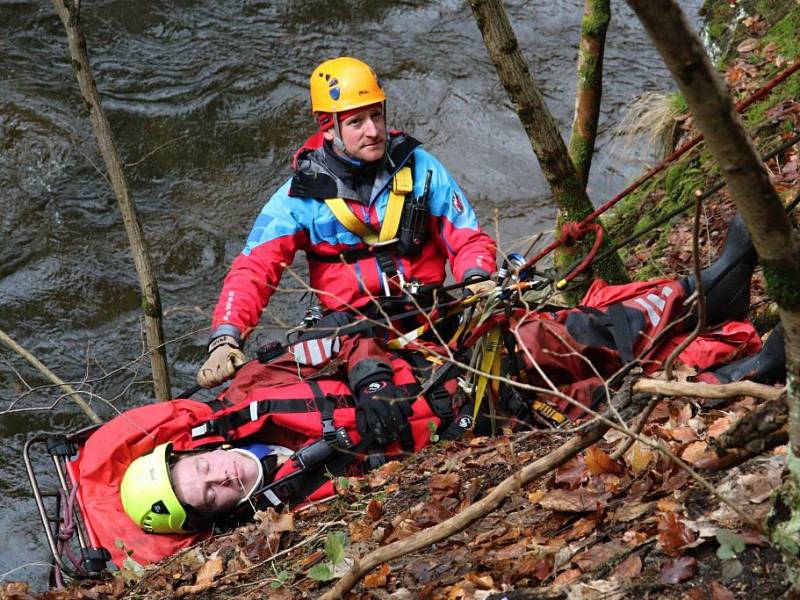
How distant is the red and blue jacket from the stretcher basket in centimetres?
110

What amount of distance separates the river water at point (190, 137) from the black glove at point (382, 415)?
309cm

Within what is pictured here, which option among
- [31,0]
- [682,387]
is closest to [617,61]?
[31,0]

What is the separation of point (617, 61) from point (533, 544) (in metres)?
8.35

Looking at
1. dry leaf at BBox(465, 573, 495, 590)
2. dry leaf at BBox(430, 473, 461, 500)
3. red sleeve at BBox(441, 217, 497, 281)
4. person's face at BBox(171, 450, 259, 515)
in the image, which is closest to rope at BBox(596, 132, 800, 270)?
dry leaf at BBox(430, 473, 461, 500)

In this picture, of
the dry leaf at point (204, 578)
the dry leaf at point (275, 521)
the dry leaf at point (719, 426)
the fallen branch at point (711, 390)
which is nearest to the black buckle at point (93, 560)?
the dry leaf at point (204, 578)

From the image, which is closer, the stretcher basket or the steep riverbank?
the steep riverbank

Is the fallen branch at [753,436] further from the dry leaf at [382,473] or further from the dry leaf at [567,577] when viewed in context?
the dry leaf at [382,473]

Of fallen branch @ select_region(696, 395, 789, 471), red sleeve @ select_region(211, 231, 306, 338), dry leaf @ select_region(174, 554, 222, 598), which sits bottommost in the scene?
dry leaf @ select_region(174, 554, 222, 598)

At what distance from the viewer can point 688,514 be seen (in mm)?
2582

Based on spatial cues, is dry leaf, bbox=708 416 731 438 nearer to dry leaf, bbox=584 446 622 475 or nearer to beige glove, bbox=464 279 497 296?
dry leaf, bbox=584 446 622 475

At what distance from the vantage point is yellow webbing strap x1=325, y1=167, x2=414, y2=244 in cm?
518

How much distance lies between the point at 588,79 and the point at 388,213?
1485 mm

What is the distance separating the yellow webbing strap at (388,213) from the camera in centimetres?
518

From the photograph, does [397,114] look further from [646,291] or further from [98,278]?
[646,291]
